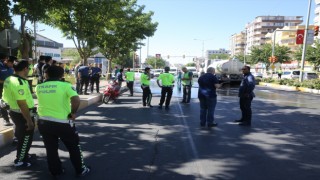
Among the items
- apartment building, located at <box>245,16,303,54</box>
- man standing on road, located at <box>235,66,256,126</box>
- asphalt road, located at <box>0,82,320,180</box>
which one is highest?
apartment building, located at <box>245,16,303,54</box>

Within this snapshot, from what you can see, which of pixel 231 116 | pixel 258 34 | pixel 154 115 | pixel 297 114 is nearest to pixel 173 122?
pixel 154 115

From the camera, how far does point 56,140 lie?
4664 mm

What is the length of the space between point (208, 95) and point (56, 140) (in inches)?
199

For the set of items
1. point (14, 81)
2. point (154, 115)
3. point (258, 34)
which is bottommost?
point (154, 115)

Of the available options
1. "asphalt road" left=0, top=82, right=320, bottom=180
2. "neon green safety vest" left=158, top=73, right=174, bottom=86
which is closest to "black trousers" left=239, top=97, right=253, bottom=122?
"asphalt road" left=0, top=82, right=320, bottom=180

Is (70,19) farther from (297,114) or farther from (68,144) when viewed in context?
(68,144)

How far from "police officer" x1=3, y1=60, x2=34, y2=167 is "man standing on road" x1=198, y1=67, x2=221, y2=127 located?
15.9 feet

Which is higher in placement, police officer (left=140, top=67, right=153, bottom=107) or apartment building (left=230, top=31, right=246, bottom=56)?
apartment building (left=230, top=31, right=246, bottom=56)

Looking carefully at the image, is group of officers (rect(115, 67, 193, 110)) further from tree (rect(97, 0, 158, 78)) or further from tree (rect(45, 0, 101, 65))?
tree (rect(97, 0, 158, 78))

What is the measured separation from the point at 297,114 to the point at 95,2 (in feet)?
36.9

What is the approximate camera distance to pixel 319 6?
9025 cm

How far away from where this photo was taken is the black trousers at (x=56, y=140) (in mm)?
4492

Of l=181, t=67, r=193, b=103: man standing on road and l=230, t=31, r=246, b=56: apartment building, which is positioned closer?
l=181, t=67, r=193, b=103: man standing on road

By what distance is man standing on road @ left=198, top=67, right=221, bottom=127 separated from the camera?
8.92m
